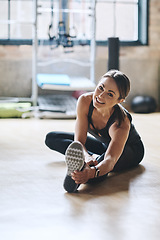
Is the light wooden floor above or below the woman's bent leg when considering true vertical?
below

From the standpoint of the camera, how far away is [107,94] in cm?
209

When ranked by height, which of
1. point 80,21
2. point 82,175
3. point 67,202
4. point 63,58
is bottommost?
point 67,202

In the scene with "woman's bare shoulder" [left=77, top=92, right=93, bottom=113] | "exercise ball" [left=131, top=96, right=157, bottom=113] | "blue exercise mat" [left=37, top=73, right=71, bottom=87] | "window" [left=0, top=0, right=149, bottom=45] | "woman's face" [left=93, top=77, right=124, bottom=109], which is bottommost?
"exercise ball" [left=131, top=96, right=157, bottom=113]

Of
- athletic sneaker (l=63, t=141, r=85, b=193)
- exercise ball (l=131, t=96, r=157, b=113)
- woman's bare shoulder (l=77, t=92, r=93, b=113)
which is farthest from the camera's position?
exercise ball (l=131, t=96, r=157, b=113)

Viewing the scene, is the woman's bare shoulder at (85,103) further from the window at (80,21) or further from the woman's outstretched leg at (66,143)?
the window at (80,21)

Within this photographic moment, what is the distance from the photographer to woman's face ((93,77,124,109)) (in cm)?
208

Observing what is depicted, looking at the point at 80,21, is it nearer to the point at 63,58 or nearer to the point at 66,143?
the point at 63,58

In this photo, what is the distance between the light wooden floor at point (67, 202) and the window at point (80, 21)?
268 centimetres

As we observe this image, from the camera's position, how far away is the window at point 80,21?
5.38m

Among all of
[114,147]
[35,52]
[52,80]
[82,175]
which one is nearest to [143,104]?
[52,80]

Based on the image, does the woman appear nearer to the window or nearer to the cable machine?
the cable machine

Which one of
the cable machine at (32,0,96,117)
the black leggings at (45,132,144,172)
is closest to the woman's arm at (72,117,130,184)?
the black leggings at (45,132,144,172)

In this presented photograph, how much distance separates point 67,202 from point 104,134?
554mm

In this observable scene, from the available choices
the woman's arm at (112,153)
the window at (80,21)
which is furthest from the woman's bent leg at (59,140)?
the window at (80,21)
